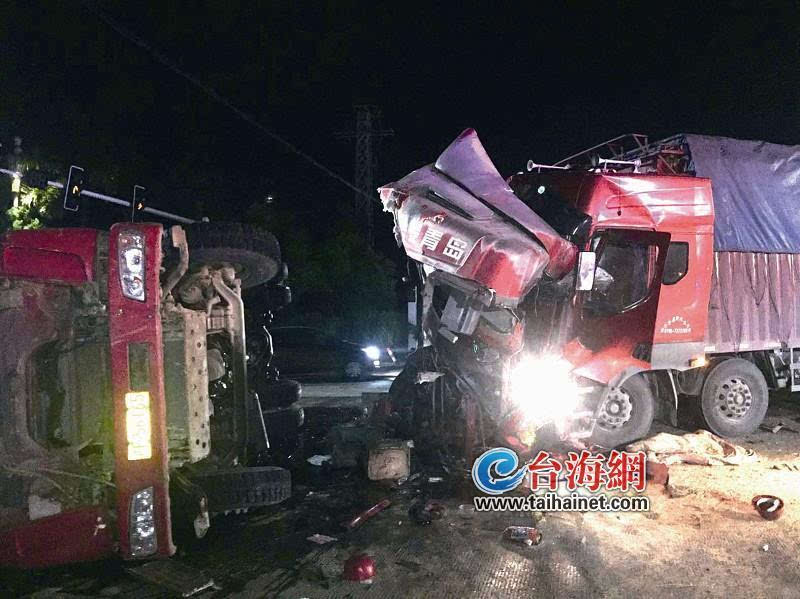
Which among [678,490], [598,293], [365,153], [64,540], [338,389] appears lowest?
[338,389]

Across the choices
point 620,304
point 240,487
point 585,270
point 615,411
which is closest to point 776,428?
point 615,411

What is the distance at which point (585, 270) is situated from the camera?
5.39 meters

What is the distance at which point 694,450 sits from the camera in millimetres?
6062

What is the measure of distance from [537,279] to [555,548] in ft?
7.26

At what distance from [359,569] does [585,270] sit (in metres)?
3.26

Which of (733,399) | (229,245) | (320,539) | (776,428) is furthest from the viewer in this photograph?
(776,428)

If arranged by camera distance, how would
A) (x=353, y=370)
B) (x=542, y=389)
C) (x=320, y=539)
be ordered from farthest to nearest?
(x=353, y=370) < (x=542, y=389) < (x=320, y=539)

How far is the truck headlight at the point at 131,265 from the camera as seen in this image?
304 cm

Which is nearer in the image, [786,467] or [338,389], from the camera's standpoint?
[786,467]

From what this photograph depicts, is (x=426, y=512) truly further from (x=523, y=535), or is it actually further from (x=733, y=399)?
(x=733, y=399)

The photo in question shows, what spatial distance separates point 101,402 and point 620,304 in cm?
499

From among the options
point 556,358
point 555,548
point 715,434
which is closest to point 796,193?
point 715,434

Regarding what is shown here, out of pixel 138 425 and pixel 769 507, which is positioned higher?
pixel 138 425

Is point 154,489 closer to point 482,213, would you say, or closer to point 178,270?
point 178,270
